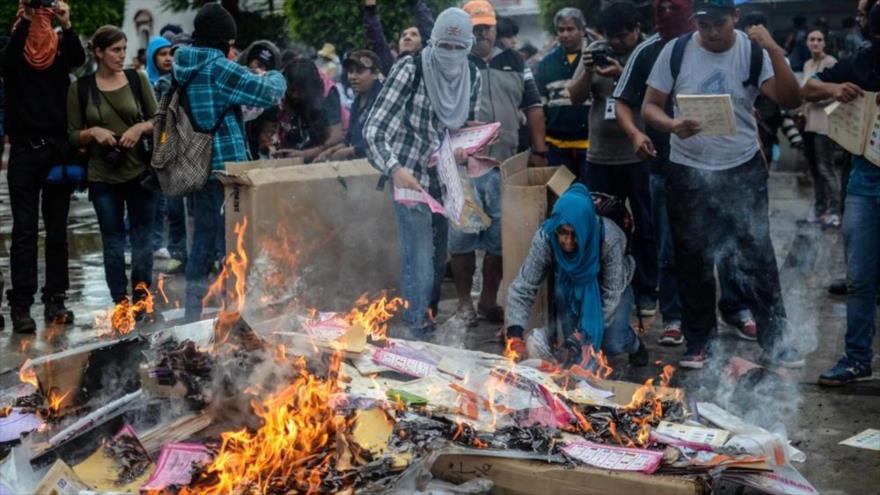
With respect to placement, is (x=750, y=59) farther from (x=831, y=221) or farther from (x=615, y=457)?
(x=831, y=221)

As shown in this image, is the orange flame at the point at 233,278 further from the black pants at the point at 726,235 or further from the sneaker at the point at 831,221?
the sneaker at the point at 831,221

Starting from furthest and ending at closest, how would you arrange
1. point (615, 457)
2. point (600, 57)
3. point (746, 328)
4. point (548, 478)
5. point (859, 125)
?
point (600, 57), point (746, 328), point (859, 125), point (615, 457), point (548, 478)

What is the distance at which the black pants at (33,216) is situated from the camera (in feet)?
23.7

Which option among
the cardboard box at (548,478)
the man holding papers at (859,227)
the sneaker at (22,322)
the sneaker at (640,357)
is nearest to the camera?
the cardboard box at (548,478)

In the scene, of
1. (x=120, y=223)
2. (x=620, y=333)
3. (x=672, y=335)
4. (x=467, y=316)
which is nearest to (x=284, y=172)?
(x=120, y=223)

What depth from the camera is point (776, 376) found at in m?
5.92

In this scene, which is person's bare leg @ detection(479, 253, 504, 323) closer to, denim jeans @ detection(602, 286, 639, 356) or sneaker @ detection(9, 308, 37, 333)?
denim jeans @ detection(602, 286, 639, 356)

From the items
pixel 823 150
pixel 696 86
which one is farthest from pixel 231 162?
pixel 823 150

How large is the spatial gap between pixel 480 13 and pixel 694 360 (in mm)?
3021

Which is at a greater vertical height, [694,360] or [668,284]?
[668,284]

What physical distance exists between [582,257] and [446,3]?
11.3 meters

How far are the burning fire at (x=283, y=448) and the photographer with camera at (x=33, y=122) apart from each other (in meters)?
3.53

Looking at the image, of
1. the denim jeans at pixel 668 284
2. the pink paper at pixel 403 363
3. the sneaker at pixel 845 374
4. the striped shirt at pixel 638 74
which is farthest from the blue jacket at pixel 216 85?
the sneaker at pixel 845 374

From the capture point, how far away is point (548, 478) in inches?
161
